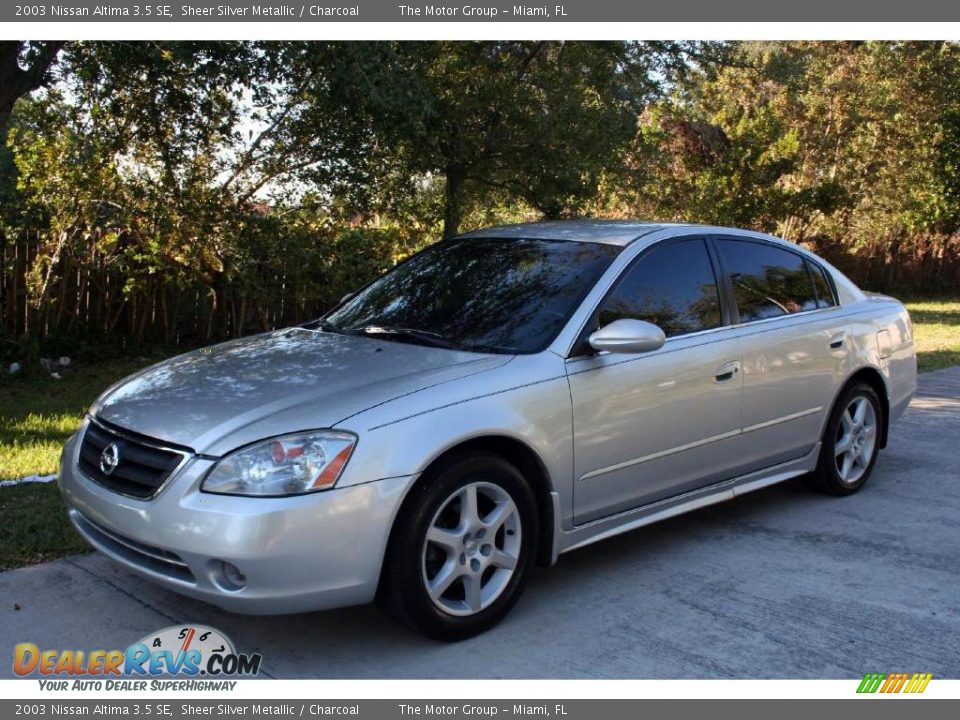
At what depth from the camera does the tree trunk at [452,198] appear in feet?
33.9

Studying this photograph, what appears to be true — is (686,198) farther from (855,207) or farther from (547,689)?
(547,689)

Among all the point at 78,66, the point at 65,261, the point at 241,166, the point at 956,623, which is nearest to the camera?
the point at 956,623

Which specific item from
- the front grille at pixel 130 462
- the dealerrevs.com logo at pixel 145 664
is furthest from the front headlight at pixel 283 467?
the dealerrevs.com logo at pixel 145 664

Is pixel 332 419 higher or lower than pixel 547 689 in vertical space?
higher

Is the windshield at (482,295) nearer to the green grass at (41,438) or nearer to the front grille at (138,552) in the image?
the front grille at (138,552)

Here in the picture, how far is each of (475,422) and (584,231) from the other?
68.8 inches

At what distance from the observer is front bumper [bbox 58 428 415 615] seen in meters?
3.46

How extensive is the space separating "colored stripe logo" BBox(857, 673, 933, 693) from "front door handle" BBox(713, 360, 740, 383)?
1.67 m

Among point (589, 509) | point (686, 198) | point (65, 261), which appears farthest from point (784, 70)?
point (589, 509)

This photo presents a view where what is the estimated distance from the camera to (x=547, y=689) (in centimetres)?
357

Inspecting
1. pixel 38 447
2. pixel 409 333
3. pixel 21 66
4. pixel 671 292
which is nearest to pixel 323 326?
pixel 409 333

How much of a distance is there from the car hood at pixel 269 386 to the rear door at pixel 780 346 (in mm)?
1652

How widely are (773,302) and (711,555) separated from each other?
1510mm

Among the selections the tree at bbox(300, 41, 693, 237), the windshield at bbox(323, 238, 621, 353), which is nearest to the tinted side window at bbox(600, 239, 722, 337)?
the windshield at bbox(323, 238, 621, 353)
